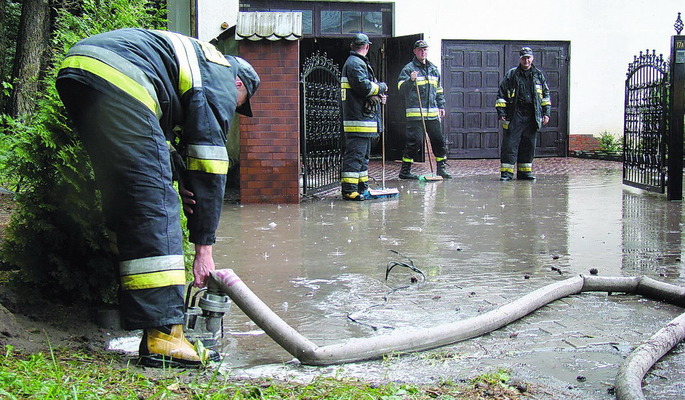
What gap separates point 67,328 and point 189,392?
4.69ft

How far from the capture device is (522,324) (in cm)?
456

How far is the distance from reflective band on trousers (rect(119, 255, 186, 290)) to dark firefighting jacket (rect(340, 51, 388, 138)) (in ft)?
24.3

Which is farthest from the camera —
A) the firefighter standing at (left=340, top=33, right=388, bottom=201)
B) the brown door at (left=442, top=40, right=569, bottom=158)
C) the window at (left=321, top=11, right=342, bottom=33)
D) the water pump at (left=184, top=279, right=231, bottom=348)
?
the brown door at (left=442, top=40, right=569, bottom=158)

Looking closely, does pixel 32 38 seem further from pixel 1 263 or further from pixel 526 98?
pixel 1 263

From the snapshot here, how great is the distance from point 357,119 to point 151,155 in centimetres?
748

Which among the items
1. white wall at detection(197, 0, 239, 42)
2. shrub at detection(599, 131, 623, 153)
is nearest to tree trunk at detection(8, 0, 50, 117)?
white wall at detection(197, 0, 239, 42)

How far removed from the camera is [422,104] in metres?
14.2

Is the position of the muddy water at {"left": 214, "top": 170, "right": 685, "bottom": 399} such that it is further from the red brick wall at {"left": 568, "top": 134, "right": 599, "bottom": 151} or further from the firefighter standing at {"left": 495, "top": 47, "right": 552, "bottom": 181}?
the red brick wall at {"left": 568, "top": 134, "right": 599, "bottom": 151}

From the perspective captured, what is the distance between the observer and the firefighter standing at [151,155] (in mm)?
3656

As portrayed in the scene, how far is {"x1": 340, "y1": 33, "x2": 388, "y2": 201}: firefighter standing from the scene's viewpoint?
36.0 ft

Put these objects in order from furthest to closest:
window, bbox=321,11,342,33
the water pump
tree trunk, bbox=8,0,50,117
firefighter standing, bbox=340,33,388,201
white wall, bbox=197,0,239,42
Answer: window, bbox=321,11,342,33, white wall, bbox=197,0,239,42, tree trunk, bbox=8,0,50,117, firefighter standing, bbox=340,33,388,201, the water pump

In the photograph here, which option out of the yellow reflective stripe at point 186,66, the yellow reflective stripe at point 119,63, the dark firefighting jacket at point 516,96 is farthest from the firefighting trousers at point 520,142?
the yellow reflective stripe at point 119,63

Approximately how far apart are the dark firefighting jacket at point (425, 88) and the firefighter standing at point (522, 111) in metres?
1.06

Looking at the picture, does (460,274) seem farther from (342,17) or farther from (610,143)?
(610,143)
